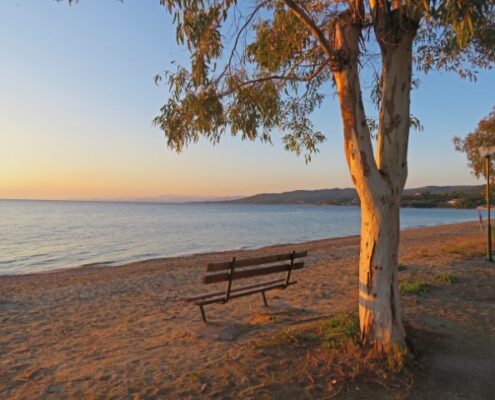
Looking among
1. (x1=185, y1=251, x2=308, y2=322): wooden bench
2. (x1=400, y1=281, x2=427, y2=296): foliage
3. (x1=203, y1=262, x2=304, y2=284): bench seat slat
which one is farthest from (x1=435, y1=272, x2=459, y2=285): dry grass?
(x1=185, y1=251, x2=308, y2=322): wooden bench

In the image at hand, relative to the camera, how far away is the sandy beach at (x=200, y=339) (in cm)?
407

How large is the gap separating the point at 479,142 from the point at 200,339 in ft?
65.8

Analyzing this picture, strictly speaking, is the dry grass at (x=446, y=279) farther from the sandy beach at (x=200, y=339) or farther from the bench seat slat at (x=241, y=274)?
the bench seat slat at (x=241, y=274)

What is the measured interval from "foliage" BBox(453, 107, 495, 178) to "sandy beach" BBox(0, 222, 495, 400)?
11.5m

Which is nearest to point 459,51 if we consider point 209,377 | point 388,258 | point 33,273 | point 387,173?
point 387,173

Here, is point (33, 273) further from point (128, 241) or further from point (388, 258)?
point (388, 258)

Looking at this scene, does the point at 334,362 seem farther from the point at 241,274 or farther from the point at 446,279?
the point at 446,279

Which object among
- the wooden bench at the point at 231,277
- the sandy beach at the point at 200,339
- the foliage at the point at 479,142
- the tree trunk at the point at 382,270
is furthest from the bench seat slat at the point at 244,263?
the foliage at the point at 479,142

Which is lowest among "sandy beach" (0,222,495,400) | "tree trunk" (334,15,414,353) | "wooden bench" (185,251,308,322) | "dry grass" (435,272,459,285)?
"sandy beach" (0,222,495,400)

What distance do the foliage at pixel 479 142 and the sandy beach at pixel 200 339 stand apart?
11542 mm

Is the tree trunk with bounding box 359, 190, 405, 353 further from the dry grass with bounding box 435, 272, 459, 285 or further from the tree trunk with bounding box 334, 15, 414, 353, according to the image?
the dry grass with bounding box 435, 272, 459, 285

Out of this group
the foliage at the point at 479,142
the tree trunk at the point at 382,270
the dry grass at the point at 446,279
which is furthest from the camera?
the foliage at the point at 479,142

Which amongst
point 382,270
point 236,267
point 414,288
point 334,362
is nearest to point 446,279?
point 414,288

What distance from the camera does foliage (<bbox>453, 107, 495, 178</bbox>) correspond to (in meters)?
20.1
